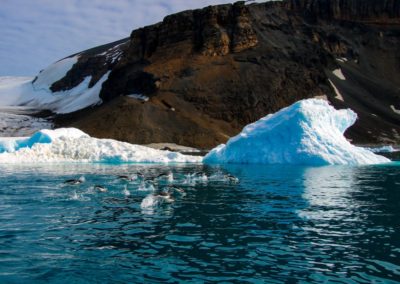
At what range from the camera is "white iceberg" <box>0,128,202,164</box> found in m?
49.4

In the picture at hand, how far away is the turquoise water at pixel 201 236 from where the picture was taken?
1113cm

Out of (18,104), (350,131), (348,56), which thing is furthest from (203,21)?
(18,104)

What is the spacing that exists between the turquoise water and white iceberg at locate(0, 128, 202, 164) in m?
24.5

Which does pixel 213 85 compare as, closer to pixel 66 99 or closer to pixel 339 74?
pixel 339 74

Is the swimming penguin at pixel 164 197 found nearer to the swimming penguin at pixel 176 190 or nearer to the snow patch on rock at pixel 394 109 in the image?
the swimming penguin at pixel 176 190

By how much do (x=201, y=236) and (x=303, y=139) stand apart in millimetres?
31422

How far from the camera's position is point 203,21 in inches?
4973

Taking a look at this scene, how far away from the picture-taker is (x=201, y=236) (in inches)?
582

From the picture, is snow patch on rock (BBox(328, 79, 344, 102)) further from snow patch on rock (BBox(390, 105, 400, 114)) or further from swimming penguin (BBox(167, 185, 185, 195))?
swimming penguin (BBox(167, 185, 185, 195))

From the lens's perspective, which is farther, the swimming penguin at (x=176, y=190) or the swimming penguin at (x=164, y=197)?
the swimming penguin at (x=176, y=190)

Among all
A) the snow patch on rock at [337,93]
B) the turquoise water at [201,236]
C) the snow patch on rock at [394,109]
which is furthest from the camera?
the snow patch on rock at [394,109]

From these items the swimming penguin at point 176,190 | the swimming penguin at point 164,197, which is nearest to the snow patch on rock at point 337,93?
the swimming penguin at point 176,190

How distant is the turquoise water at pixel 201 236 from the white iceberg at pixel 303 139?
1812 cm

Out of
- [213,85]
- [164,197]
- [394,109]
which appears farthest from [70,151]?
[394,109]
